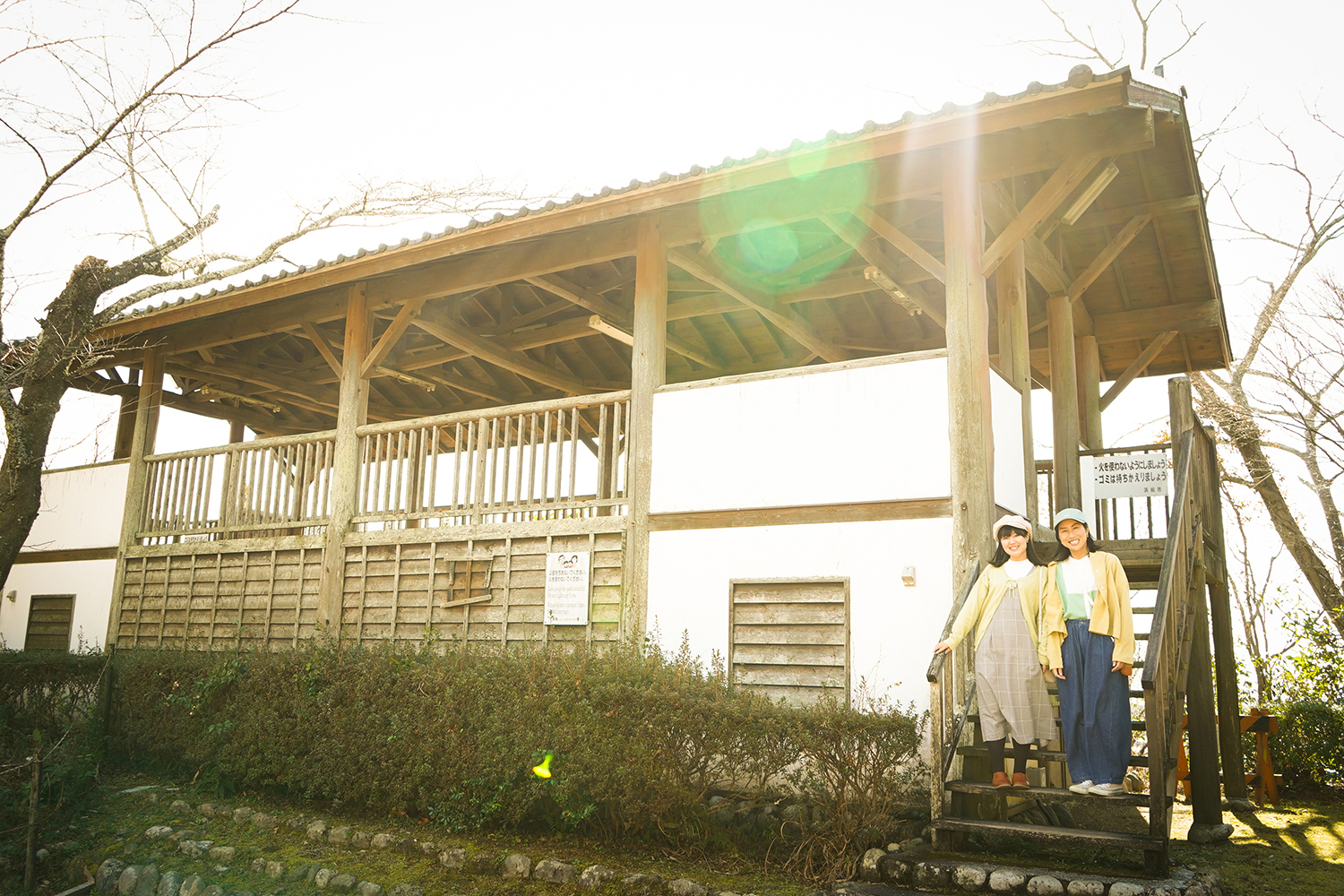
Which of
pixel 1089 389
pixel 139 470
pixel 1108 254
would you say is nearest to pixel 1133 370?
pixel 1089 389

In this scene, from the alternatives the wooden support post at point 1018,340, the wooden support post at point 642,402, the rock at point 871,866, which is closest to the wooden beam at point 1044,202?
the wooden support post at point 1018,340

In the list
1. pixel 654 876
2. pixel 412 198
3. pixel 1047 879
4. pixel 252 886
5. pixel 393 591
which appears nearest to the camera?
pixel 1047 879

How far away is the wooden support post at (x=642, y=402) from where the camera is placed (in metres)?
9.55

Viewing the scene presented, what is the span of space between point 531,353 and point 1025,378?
778 centimetres

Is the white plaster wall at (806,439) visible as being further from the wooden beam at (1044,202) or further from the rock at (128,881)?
the rock at (128,881)

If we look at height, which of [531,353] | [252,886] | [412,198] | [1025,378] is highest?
[412,198]

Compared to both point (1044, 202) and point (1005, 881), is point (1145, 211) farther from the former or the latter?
point (1005, 881)

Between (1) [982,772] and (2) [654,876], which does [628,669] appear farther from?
(1) [982,772]

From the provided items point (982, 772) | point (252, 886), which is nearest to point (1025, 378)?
point (982, 772)

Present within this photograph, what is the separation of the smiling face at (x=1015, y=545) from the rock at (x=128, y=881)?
21.9 feet

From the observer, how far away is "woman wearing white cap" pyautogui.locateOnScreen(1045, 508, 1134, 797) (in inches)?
247

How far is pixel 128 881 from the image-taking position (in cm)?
749

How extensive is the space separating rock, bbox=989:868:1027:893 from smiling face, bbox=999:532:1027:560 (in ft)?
6.85

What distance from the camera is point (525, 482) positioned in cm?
1070
